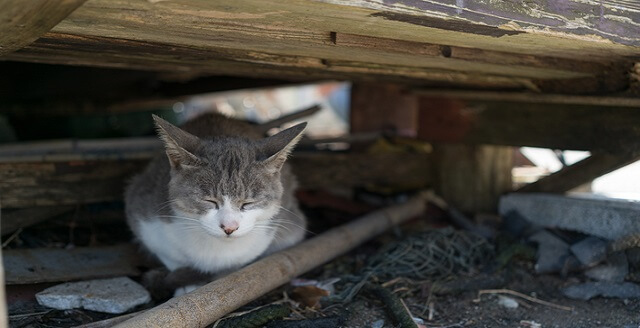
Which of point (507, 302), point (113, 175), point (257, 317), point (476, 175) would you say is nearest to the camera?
point (257, 317)

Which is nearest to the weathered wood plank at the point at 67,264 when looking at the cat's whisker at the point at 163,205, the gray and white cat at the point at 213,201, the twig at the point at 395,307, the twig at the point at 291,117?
the gray and white cat at the point at 213,201

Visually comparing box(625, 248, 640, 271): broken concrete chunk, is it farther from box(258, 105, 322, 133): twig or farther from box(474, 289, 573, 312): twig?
box(258, 105, 322, 133): twig

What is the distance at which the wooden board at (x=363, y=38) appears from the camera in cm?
215

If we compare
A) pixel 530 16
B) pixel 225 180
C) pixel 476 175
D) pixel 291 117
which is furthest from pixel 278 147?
pixel 476 175

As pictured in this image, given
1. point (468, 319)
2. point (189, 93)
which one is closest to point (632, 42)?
point (468, 319)

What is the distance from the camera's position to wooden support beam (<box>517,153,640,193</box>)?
3903 millimetres

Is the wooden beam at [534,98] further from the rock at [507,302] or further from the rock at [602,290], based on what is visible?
the rock at [507,302]

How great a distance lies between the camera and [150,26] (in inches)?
90.0

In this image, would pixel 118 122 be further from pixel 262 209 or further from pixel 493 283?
pixel 493 283

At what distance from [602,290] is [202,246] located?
6.67 ft

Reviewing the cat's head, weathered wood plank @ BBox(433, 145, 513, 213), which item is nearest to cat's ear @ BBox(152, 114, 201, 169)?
the cat's head

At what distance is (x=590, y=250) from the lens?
3.47 m

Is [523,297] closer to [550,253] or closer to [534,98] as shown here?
[550,253]

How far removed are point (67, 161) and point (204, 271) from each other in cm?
119
